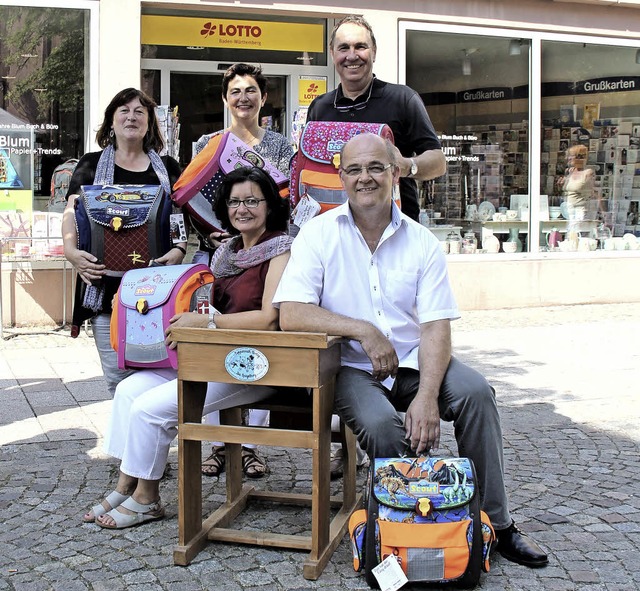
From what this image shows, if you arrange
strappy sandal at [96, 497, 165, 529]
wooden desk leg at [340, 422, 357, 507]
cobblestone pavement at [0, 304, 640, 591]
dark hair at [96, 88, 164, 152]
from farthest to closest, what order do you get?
dark hair at [96, 88, 164, 152] → wooden desk leg at [340, 422, 357, 507] → strappy sandal at [96, 497, 165, 529] → cobblestone pavement at [0, 304, 640, 591]

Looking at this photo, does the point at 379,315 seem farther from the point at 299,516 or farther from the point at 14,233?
the point at 14,233

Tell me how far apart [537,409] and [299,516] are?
8.17 ft

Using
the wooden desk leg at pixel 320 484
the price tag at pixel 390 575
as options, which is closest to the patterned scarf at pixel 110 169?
the wooden desk leg at pixel 320 484

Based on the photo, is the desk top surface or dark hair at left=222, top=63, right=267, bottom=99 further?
dark hair at left=222, top=63, right=267, bottom=99

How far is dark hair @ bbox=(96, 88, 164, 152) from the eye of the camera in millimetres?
4664

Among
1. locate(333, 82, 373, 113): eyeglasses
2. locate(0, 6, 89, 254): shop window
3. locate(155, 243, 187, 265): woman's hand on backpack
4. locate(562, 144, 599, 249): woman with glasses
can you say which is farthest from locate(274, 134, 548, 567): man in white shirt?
locate(562, 144, 599, 249): woman with glasses

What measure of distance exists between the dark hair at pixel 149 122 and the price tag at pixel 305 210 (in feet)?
3.03

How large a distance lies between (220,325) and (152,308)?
0.33m

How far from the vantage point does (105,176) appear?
4605mm

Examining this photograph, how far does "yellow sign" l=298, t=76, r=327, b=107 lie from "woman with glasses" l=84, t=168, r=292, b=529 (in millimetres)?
6276

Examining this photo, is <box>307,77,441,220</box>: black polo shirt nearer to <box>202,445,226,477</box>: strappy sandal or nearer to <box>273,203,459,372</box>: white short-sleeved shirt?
<box>273,203,459,372</box>: white short-sleeved shirt

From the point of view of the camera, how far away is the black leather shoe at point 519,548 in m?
3.69

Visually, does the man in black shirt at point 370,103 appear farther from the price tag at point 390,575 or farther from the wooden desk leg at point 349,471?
the price tag at point 390,575

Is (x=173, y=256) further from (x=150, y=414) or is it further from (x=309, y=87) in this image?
(x=309, y=87)
